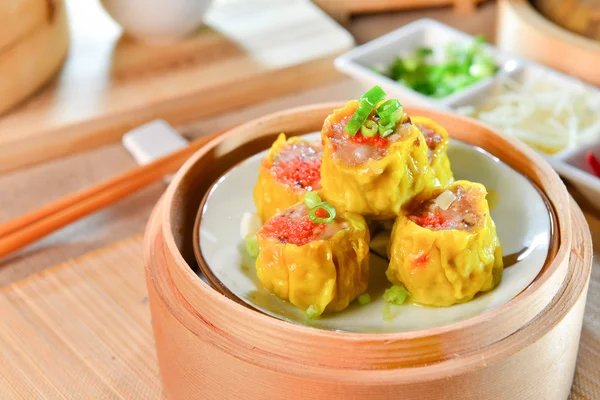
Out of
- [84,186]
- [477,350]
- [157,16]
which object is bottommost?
[84,186]

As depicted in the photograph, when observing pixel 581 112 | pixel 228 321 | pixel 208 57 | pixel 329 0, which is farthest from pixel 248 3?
pixel 228 321

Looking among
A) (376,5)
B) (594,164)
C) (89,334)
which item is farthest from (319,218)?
(376,5)

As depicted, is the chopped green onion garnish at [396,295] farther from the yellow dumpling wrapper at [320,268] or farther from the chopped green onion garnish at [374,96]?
the chopped green onion garnish at [374,96]

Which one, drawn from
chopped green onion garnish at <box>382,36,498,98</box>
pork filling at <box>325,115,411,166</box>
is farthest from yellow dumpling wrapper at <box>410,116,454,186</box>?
chopped green onion garnish at <box>382,36,498,98</box>

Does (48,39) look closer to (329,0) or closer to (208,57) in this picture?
(208,57)

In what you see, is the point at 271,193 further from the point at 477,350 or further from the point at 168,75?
the point at 168,75

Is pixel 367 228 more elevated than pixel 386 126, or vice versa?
pixel 386 126

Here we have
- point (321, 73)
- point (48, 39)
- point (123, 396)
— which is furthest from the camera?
point (321, 73)
